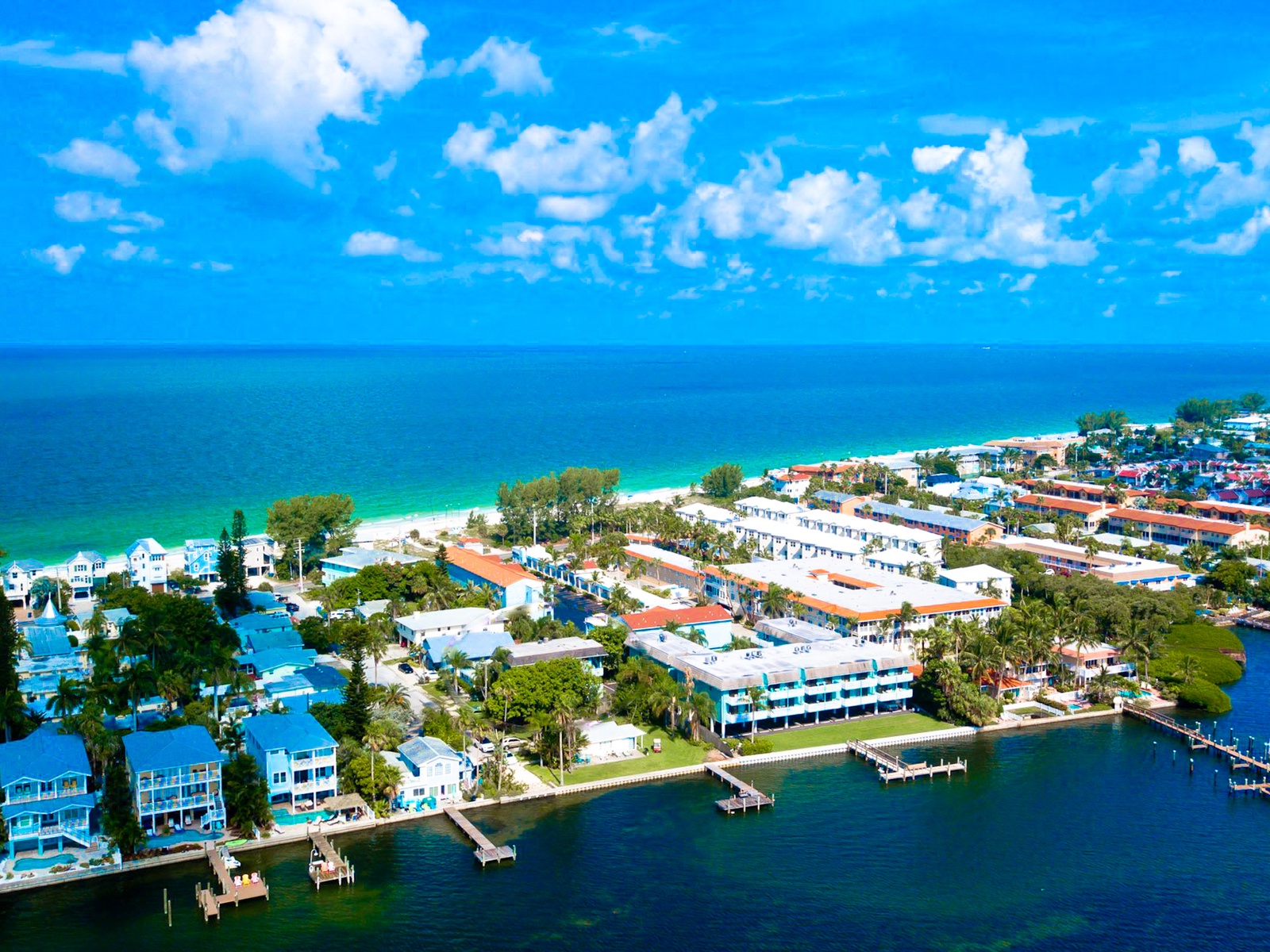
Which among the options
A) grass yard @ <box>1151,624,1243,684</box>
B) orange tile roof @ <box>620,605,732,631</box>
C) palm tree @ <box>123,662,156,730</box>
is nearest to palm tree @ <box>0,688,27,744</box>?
palm tree @ <box>123,662,156,730</box>

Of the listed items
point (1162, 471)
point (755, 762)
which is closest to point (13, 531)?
point (755, 762)

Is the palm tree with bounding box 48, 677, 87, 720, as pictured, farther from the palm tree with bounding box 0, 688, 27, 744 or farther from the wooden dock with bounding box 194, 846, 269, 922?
the wooden dock with bounding box 194, 846, 269, 922

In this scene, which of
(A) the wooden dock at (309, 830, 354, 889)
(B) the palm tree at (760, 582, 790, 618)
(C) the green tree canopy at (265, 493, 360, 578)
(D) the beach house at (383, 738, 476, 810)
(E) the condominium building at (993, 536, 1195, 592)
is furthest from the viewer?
(C) the green tree canopy at (265, 493, 360, 578)

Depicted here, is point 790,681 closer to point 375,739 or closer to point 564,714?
point 564,714

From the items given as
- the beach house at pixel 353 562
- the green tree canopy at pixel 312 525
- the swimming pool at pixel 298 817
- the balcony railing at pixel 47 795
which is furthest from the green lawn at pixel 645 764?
the green tree canopy at pixel 312 525

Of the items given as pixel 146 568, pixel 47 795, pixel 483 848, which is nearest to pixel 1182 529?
pixel 483 848
